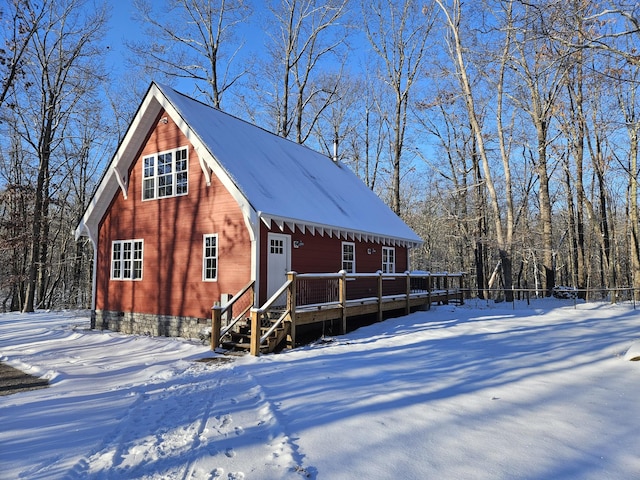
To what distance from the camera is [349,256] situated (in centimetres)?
1499

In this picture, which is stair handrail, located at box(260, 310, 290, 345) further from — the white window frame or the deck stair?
the white window frame

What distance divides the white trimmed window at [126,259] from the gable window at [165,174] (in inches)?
71.1

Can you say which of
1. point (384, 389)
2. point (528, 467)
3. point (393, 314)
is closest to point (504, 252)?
point (393, 314)

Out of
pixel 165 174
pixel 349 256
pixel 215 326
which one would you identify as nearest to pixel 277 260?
pixel 215 326

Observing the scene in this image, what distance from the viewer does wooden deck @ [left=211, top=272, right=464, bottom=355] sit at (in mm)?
9281

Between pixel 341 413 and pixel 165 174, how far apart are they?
10800 millimetres

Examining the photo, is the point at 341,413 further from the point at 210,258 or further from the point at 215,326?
the point at 210,258

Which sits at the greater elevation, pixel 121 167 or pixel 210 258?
pixel 121 167

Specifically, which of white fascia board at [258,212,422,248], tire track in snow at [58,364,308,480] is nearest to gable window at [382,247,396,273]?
white fascia board at [258,212,422,248]

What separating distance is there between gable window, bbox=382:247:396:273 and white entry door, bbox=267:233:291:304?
653cm

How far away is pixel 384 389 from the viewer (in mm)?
6102

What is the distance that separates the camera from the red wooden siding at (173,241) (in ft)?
37.8

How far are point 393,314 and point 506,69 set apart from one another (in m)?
14.4

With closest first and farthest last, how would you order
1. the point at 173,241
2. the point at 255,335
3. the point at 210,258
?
the point at 255,335
the point at 210,258
the point at 173,241
